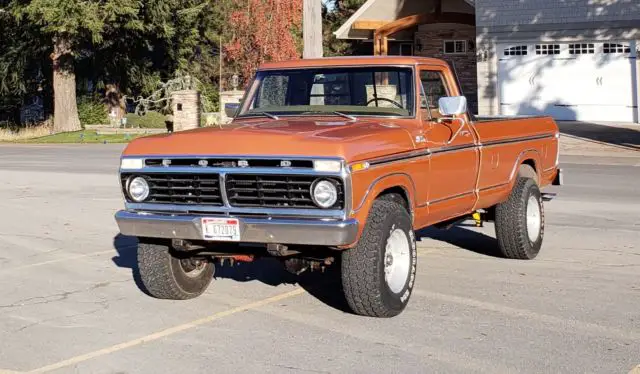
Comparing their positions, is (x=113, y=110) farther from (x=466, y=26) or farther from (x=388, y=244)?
(x=388, y=244)

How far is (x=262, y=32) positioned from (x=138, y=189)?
37.0 m

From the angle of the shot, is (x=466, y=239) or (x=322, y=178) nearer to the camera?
(x=322, y=178)

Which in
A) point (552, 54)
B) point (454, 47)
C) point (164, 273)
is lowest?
point (164, 273)

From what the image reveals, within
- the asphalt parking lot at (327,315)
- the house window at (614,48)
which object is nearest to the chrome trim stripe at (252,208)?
the asphalt parking lot at (327,315)

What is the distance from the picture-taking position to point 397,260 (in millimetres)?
7527

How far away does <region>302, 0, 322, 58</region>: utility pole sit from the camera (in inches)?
906

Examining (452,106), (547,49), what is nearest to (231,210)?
(452,106)

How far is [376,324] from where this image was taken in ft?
23.8

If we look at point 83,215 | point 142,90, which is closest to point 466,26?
point 142,90

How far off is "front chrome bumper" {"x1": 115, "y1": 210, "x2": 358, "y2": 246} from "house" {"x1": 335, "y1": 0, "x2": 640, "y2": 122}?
86.1 ft

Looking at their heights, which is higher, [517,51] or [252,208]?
[517,51]

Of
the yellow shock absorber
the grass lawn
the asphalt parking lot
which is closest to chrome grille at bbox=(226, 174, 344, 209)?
the asphalt parking lot

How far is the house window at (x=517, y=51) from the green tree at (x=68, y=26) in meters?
14.4

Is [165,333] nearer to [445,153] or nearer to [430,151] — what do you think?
[430,151]
